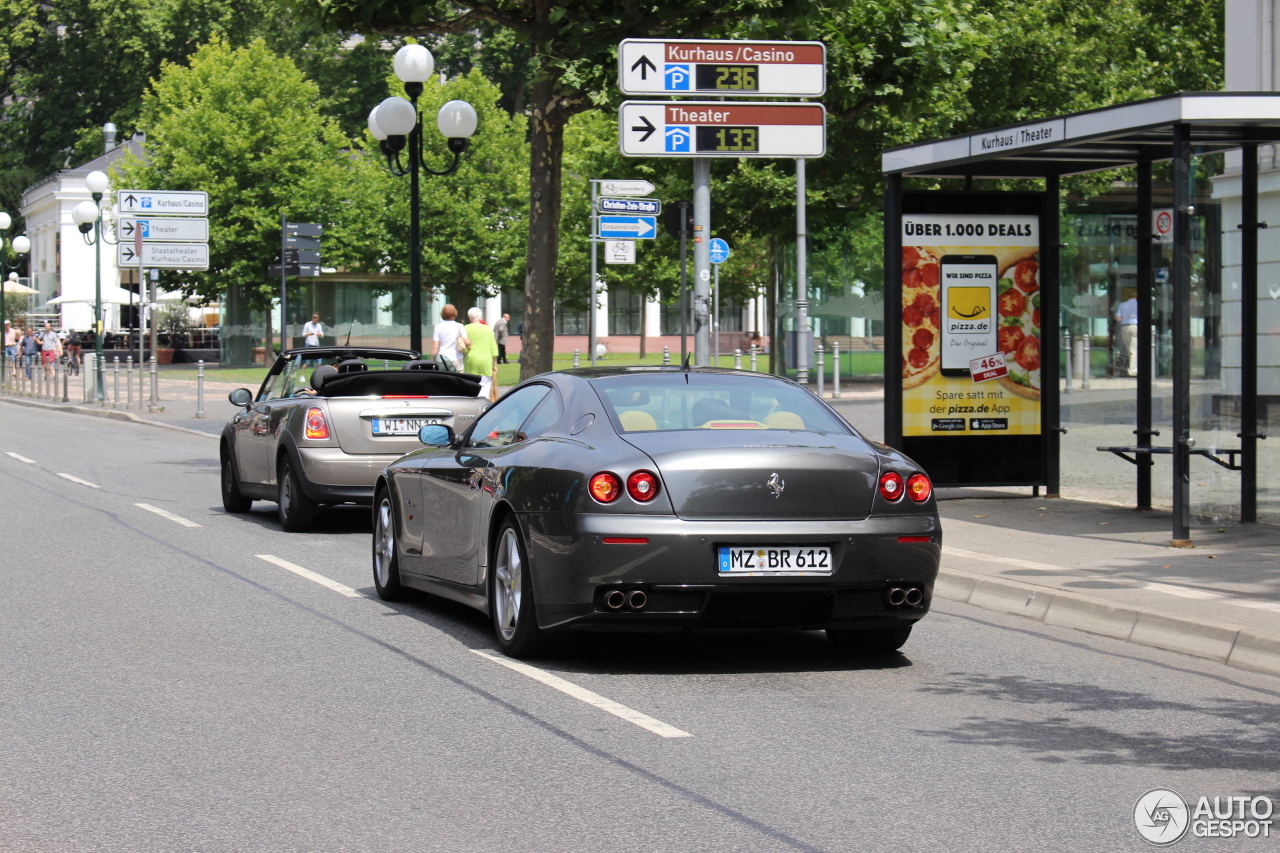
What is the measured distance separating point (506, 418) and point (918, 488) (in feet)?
7.59

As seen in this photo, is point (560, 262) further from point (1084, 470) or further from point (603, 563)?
point (603, 563)

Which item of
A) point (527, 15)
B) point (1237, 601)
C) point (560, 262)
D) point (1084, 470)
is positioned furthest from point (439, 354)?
point (560, 262)

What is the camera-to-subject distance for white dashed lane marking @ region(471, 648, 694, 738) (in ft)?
21.3

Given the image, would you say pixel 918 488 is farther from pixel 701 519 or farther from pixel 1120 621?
pixel 1120 621

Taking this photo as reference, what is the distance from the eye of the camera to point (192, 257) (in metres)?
39.6

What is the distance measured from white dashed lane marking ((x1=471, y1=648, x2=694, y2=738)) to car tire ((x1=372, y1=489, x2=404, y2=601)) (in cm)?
181

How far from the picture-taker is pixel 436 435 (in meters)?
9.32

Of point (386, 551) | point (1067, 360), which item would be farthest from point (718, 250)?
point (386, 551)

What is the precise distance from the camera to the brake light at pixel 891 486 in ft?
25.2

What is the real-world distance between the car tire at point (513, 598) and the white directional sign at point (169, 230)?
32666 mm

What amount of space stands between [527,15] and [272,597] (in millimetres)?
10857

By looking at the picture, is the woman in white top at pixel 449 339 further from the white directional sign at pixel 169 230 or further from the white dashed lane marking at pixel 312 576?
the white directional sign at pixel 169 230

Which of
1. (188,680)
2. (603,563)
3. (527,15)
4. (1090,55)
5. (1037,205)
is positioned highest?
(1090,55)

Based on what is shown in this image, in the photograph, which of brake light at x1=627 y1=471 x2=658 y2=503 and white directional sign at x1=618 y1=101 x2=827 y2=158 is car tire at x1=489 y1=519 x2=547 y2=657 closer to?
brake light at x1=627 y1=471 x2=658 y2=503
